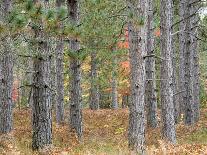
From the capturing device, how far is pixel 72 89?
15844 millimetres

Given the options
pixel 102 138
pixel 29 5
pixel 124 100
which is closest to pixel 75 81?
pixel 102 138

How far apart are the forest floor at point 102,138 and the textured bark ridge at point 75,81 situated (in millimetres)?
521

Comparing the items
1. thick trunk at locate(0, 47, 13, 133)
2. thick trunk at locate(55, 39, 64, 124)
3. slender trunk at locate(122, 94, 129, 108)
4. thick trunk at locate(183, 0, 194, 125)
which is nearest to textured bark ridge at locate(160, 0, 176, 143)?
thick trunk at locate(0, 47, 13, 133)

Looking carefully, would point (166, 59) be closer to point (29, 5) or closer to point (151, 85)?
point (29, 5)

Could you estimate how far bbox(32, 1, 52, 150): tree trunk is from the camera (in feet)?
39.4

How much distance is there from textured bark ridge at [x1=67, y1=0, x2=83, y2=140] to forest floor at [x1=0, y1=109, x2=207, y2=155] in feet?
1.71

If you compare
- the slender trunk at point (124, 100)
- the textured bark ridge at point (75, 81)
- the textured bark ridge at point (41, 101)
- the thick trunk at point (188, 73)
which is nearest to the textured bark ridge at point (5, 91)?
the textured bark ridge at point (75, 81)

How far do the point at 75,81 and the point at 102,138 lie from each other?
473 cm

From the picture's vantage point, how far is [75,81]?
15555 millimetres

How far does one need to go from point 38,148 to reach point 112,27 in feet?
24.7

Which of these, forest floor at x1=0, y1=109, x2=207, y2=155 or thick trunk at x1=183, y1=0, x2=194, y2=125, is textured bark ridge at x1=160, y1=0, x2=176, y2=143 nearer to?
forest floor at x1=0, y1=109, x2=207, y2=155

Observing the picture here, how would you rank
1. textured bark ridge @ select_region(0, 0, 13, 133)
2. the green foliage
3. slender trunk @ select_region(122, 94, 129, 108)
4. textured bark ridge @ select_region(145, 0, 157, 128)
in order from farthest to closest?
1. slender trunk @ select_region(122, 94, 129, 108)
2. textured bark ridge @ select_region(145, 0, 157, 128)
3. textured bark ridge @ select_region(0, 0, 13, 133)
4. the green foliage

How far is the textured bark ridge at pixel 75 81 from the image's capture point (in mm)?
15094

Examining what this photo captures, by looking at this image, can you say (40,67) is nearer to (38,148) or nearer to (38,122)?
(38,122)
